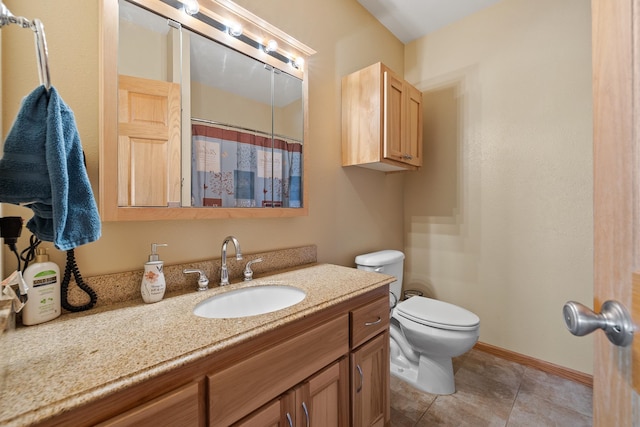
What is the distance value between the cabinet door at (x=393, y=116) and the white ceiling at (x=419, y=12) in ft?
2.25

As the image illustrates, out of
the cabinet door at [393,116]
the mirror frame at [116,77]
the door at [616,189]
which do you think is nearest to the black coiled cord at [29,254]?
the mirror frame at [116,77]

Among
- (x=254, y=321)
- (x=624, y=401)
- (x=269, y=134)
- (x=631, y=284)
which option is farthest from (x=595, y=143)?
(x=269, y=134)

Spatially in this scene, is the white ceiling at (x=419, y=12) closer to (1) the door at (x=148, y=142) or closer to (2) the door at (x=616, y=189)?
(1) the door at (x=148, y=142)

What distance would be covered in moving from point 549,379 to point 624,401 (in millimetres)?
1909

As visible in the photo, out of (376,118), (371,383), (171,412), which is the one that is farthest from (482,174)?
(171,412)

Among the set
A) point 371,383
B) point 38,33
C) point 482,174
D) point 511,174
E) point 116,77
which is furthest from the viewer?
point 482,174

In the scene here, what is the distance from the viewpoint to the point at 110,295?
3.10 ft

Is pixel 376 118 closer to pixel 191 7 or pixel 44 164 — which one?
pixel 191 7

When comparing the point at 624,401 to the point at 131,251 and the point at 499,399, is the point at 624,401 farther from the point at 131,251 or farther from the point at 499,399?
the point at 499,399

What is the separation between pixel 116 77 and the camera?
928 mm

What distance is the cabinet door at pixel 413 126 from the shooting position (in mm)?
1940

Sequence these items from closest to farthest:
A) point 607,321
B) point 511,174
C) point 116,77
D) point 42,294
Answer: point 607,321 → point 42,294 → point 116,77 → point 511,174

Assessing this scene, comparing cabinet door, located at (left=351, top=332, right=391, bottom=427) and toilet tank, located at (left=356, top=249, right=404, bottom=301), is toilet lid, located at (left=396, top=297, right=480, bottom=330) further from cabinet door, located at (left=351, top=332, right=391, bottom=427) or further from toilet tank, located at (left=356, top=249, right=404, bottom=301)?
cabinet door, located at (left=351, top=332, right=391, bottom=427)

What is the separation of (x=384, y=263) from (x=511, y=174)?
1.16m
